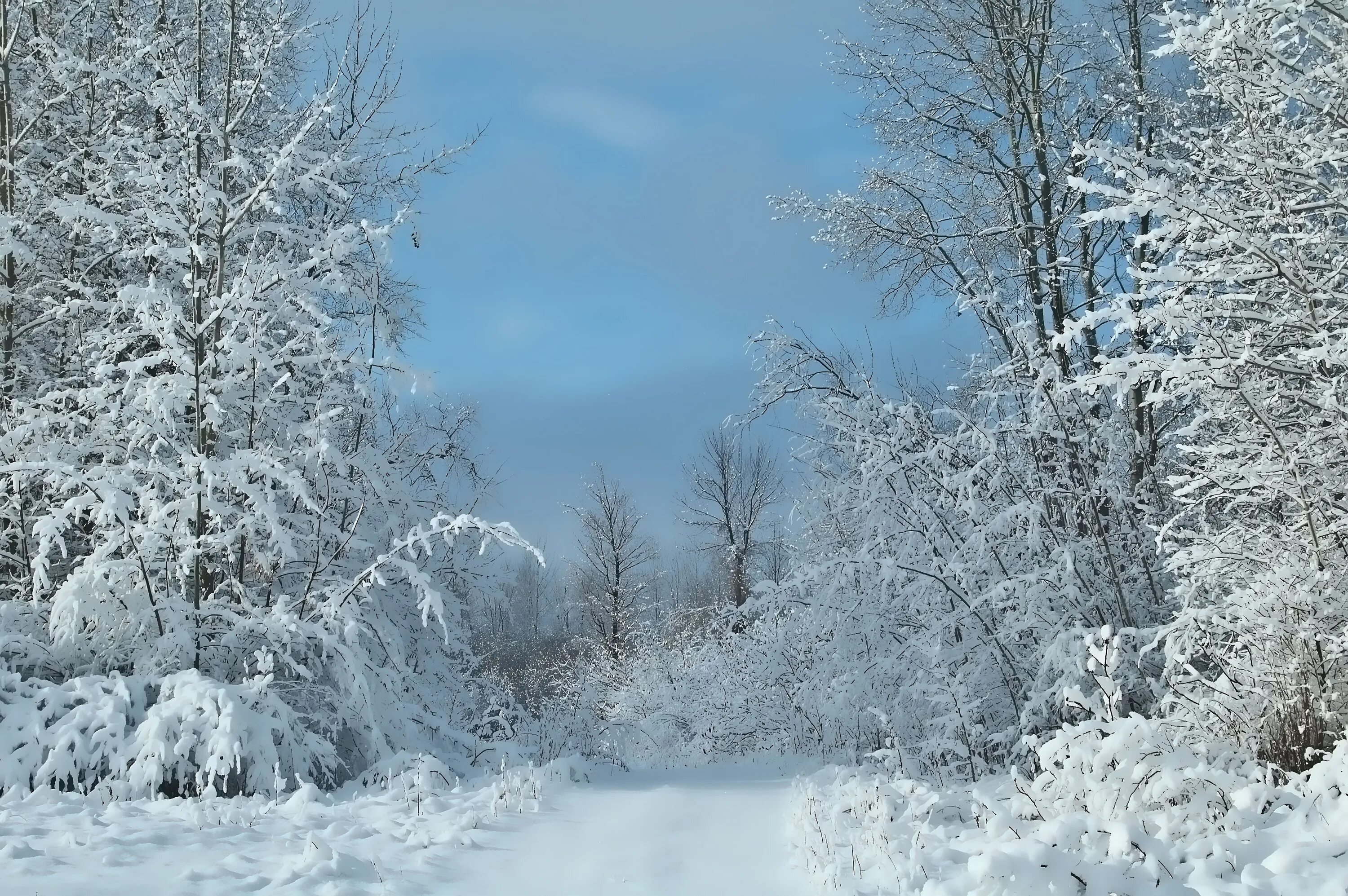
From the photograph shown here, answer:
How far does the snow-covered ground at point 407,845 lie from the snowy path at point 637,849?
1cm

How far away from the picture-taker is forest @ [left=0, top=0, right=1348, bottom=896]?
13.4ft

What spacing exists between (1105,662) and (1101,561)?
3180 mm

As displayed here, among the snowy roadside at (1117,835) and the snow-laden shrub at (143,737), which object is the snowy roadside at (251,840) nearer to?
the snow-laden shrub at (143,737)

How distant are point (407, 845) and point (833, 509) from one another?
5.09 meters

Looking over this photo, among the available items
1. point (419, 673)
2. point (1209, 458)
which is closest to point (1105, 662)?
point (1209, 458)

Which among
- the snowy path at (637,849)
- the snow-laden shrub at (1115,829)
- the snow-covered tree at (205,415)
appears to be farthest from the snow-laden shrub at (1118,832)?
the snow-covered tree at (205,415)

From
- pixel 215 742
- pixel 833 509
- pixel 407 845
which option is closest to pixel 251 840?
pixel 407 845

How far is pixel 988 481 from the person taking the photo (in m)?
7.27

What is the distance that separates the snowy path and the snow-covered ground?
12 mm

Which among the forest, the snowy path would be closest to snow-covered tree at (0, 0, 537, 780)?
the forest

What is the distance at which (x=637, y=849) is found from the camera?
13.9 ft

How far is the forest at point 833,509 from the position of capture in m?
4.08

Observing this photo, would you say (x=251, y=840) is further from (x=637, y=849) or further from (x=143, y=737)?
(x=637, y=849)

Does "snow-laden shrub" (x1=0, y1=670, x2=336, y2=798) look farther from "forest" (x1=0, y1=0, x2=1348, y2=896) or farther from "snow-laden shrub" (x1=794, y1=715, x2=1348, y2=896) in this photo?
"snow-laden shrub" (x1=794, y1=715, x2=1348, y2=896)
